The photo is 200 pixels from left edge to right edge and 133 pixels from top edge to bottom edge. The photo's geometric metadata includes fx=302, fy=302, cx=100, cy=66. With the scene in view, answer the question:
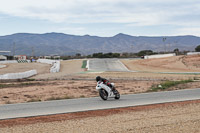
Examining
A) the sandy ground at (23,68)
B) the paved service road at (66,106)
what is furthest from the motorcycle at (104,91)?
the sandy ground at (23,68)

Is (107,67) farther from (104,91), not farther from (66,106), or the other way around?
(66,106)

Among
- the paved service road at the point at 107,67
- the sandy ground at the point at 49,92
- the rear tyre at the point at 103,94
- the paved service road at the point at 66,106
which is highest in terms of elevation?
the paved service road at the point at 107,67

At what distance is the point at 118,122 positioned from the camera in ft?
32.0

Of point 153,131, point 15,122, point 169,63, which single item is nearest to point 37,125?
point 15,122

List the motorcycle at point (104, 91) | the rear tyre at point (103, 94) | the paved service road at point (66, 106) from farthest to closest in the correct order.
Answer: the rear tyre at point (103, 94), the motorcycle at point (104, 91), the paved service road at point (66, 106)

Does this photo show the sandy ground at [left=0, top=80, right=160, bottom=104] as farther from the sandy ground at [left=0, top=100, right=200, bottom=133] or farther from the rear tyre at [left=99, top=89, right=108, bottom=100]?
the sandy ground at [left=0, top=100, right=200, bottom=133]

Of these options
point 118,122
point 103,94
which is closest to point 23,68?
point 103,94

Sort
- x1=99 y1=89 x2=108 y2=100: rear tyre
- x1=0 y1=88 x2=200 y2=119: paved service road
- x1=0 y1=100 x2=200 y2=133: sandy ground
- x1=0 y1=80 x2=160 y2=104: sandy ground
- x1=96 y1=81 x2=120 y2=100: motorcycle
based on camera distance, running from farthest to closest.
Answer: x1=0 y1=80 x2=160 y2=104: sandy ground → x1=99 y1=89 x2=108 y2=100: rear tyre → x1=96 y1=81 x2=120 y2=100: motorcycle → x1=0 y1=88 x2=200 y2=119: paved service road → x1=0 y1=100 x2=200 y2=133: sandy ground

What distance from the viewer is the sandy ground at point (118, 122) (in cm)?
880

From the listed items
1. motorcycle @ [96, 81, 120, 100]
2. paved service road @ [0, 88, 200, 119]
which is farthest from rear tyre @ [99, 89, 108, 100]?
paved service road @ [0, 88, 200, 119]

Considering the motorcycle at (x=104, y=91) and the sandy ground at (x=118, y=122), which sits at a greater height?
the motorcycle at (x=104, y=91)

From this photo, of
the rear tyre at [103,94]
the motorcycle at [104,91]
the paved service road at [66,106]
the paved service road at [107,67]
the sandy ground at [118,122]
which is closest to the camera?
the sandy ground at [118,122]

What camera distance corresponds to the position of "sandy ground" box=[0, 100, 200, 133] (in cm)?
880

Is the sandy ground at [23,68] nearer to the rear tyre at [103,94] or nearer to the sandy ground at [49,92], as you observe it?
the sandy ground at [49,92]
